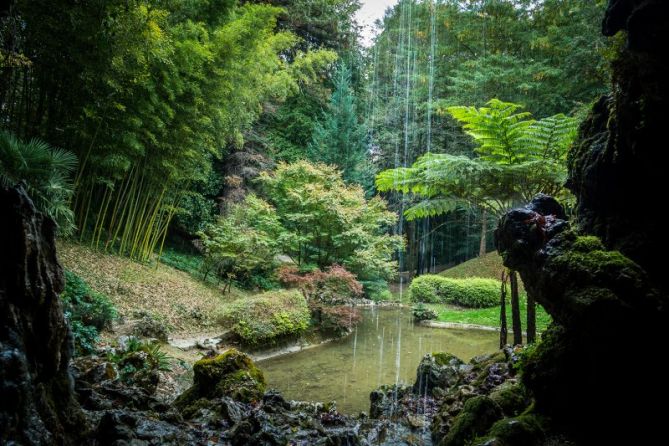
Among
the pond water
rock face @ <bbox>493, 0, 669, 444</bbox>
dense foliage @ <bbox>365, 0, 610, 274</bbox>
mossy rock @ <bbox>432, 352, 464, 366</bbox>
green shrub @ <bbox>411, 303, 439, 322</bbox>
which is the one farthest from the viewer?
dense foliage @ <bbox>365, 0, 610, 274</bbox>

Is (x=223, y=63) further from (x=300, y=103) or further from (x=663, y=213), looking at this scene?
(x=300, y=103)

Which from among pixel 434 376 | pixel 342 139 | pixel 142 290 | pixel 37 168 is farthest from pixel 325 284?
pixel 342 139

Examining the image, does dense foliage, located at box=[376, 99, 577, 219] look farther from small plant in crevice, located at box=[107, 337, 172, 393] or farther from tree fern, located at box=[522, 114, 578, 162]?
small plant in crevice, located at box=[107, 337, 172, 393]

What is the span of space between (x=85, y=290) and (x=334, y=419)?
4.44 meters

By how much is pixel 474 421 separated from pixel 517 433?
483mm

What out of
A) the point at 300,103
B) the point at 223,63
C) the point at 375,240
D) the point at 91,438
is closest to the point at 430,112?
the point at 300,103

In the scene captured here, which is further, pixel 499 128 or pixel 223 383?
pixel 499 128

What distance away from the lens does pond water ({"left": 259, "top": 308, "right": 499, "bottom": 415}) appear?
5.46 meters

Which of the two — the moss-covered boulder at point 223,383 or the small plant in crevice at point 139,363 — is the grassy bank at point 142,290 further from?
the moss-covered boulder at point 223,383

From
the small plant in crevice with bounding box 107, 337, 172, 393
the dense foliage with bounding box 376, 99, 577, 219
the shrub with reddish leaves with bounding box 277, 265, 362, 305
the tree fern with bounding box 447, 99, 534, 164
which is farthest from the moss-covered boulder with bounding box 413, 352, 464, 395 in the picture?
the shrub with reddish leaves with bounding box 277, 265, 362, 305

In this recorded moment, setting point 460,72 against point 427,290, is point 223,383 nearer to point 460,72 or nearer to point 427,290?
point 427,290

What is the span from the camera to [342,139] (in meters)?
19.0

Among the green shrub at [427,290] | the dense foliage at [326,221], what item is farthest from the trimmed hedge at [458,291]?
the dense foliage at [326,221]

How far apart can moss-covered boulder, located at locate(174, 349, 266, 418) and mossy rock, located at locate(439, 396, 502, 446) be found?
213 centimetres
